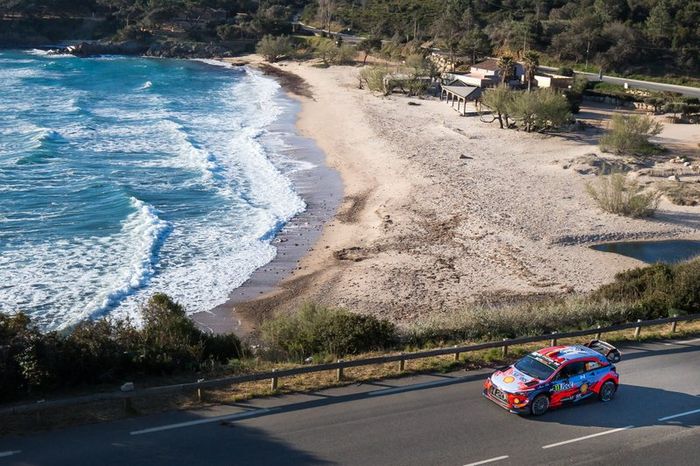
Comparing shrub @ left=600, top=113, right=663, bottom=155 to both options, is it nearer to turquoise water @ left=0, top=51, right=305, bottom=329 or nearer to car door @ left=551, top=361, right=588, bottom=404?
turquoise water @ left=0, top=51, right=305, bottom=329

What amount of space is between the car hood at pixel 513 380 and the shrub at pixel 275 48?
9057 centimetres

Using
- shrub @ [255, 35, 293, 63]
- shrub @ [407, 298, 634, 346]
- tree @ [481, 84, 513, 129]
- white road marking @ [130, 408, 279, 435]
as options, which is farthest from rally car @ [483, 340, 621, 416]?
shrub @ [255, 35, 293, 63]

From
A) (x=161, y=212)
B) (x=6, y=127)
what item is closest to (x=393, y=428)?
(x=161, y=212)

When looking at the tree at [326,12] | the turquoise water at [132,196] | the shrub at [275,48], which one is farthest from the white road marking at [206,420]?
the tree at [326,12]

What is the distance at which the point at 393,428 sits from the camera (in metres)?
13.0

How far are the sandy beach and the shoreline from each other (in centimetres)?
28

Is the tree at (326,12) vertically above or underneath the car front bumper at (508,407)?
above

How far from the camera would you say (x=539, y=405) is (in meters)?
13.8

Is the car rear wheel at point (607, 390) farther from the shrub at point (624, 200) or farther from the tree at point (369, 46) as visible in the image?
the tree at point (369, 46)

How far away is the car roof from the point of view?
1427 cm

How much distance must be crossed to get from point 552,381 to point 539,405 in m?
0.51

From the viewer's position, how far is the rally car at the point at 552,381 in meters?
13.7

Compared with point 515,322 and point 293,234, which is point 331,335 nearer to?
point 515,322

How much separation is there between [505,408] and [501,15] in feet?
316
